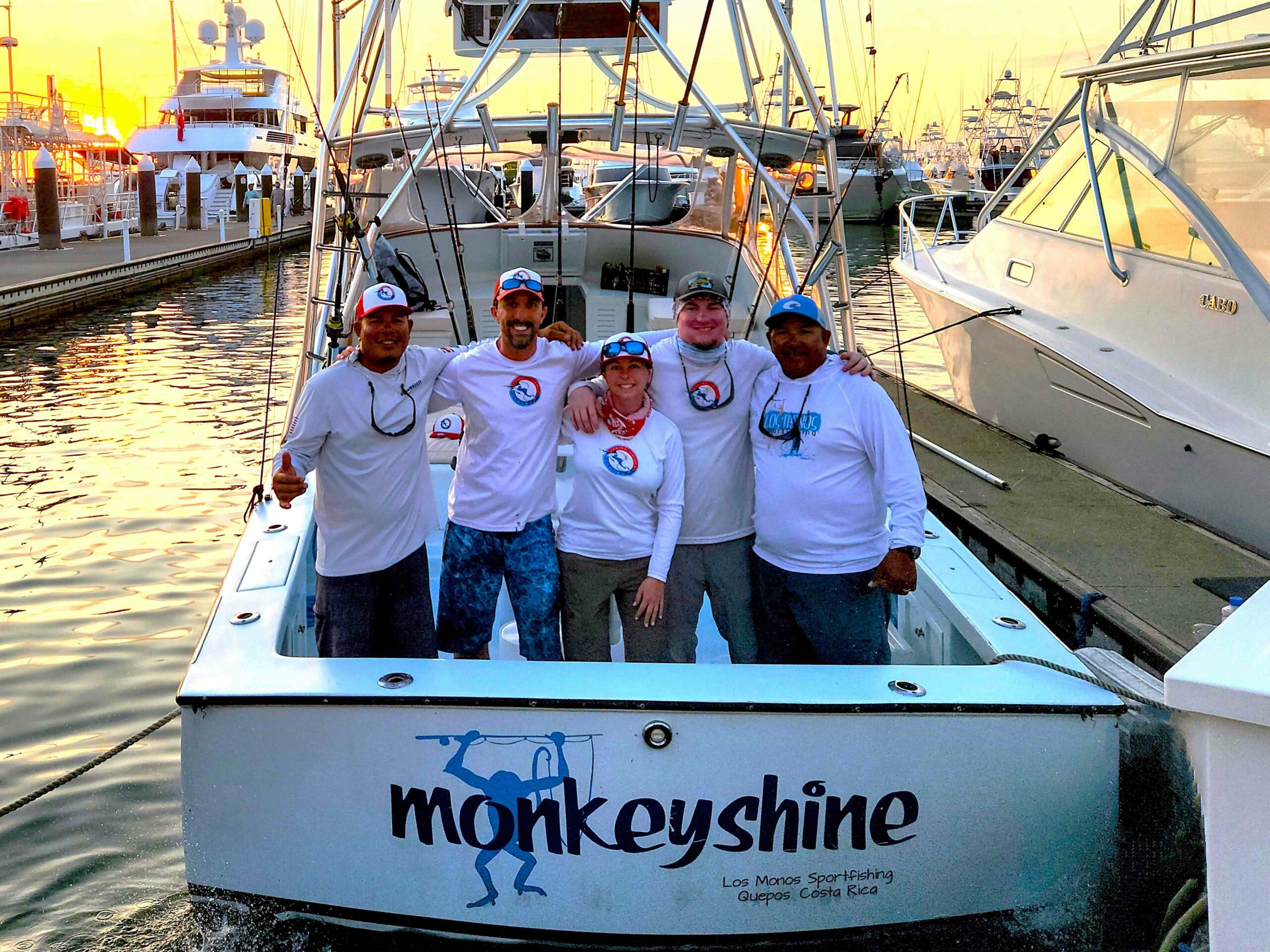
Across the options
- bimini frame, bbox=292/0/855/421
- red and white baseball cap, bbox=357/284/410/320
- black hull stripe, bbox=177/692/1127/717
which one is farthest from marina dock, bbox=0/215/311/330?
black hull stripe, bbox=177/692/1127/717

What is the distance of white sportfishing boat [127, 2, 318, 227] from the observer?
150 feet

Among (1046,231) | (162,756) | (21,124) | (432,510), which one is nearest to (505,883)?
(432,510)

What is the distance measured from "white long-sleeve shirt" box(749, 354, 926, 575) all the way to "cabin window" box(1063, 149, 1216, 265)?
156 inches

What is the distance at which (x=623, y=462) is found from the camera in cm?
335

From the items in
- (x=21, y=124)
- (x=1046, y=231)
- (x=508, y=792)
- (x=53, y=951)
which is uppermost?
(x=21, y=124)

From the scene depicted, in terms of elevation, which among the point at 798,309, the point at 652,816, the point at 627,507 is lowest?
the point at 652,816

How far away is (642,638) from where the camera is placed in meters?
3.50

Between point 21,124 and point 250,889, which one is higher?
point 21,124

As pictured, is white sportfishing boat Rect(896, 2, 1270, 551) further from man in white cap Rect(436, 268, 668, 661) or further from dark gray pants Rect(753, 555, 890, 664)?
man in white cap Rect(436, 268, 668, 661)

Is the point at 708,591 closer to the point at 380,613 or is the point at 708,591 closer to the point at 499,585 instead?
the point at 499,585

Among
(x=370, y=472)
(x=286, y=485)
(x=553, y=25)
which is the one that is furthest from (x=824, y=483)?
(x=553, y=25)

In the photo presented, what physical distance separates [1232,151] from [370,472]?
550 cm

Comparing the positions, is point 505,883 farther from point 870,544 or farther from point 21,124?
point 21,124

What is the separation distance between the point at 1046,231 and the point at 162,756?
660 cm
